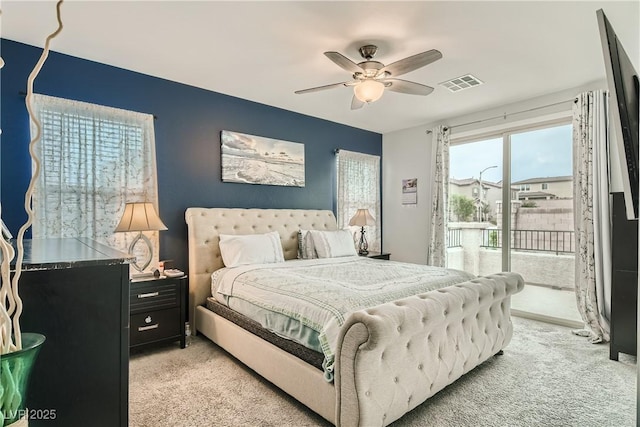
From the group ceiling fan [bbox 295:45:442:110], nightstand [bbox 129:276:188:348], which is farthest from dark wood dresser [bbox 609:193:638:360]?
nightstand [bbox 129:276:188:348]

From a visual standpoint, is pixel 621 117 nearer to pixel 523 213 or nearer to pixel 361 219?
pixel 523 213

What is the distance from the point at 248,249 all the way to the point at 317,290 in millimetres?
1400

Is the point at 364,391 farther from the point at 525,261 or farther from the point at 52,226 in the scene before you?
the point at 525,261

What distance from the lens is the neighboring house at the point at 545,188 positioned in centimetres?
400

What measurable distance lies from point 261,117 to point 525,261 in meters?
A: 3.84

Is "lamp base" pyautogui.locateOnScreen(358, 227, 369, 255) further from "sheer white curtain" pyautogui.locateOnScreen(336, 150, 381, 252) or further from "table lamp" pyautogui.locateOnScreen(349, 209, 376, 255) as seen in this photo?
"sheer white curtain" pyautogui.locateOnScreen(336, 150, 381, 252)

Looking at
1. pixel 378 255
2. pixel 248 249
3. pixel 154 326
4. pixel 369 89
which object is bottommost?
pixel 154 326

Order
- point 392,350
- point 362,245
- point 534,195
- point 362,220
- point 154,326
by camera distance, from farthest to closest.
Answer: point 362,245 → point 362,220 → point 534,195 → point 154,326 → point 392,350

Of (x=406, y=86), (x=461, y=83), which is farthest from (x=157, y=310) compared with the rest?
(x=461, y=83)

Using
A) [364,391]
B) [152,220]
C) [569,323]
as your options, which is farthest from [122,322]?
[569,323]

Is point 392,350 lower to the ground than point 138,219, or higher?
lower

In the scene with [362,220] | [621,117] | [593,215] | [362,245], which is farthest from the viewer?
[362,245]

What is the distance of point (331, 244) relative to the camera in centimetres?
414

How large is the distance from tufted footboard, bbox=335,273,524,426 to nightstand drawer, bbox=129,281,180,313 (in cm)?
197
